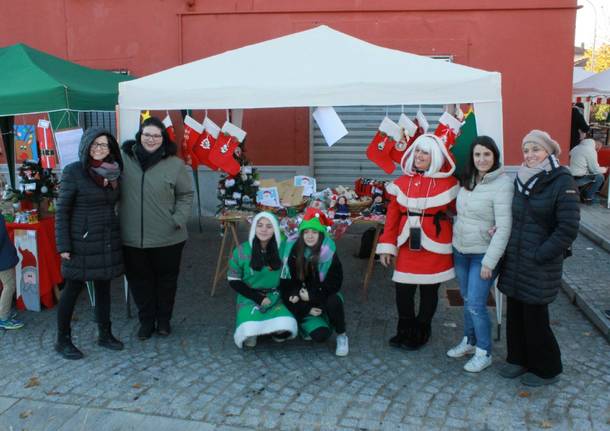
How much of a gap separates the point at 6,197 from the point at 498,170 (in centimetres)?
429

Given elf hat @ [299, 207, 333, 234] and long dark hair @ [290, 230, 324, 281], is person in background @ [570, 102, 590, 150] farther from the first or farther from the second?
long dark hair @ [290, 230, 324, 281]

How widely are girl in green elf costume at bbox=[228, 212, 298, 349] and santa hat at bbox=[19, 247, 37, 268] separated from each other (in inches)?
78.7

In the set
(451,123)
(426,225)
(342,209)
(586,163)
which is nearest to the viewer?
(426,225)

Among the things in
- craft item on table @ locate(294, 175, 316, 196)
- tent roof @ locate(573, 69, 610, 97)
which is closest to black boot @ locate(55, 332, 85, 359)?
craft item on table @ locate(294, 175, 316, 196)

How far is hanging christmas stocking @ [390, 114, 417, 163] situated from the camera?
18.0ft

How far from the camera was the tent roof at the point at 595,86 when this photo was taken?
33.7 feet

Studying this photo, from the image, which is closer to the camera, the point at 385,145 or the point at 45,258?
the point at 45,258

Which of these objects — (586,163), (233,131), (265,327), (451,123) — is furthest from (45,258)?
(586,163)

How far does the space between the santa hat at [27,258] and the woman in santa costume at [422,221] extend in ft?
10.2

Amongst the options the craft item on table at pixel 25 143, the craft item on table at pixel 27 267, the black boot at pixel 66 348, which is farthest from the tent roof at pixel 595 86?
the black boot at pixel 66 348

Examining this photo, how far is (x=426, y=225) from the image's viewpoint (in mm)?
3939

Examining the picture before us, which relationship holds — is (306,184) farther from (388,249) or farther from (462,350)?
(462,350)

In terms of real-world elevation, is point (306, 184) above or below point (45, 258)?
above

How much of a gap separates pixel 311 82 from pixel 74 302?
2.45 metres
